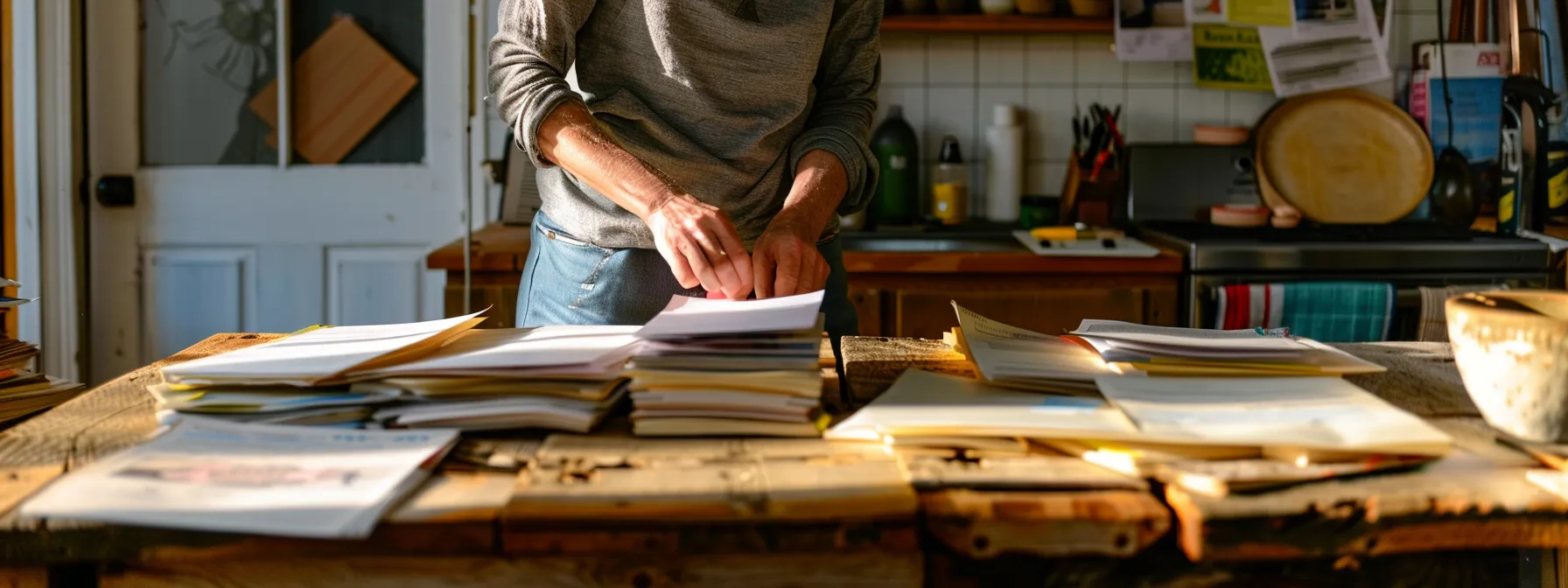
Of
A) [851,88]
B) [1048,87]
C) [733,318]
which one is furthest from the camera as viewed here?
[1048,87]

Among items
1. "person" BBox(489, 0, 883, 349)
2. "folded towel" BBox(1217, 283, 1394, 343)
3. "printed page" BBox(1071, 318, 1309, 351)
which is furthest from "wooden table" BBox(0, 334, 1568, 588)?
"folded towel" BBox(1217, 283, 1394, 343)

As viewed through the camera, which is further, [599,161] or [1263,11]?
[1263,11]

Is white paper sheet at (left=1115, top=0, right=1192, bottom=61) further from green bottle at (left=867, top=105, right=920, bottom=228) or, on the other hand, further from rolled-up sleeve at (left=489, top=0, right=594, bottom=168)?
rolled-up sleeve at (left=489, top=0, right=594, bottom=168)

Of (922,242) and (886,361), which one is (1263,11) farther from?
(886,361)

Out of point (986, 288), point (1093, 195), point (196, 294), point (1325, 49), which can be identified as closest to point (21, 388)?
point (986, 288)

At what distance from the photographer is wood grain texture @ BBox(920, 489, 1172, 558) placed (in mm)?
737

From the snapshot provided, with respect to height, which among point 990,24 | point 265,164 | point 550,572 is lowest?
point 550,572

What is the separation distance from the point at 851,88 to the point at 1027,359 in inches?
26.2

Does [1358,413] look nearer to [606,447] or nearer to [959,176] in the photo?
[606,447]

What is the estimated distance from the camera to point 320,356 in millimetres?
977

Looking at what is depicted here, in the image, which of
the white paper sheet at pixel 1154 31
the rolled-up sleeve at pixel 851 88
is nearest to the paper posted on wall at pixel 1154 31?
the white paper sheet at pixel 1154 31

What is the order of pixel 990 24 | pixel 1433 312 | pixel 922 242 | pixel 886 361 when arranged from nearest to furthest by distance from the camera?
pixel 886 361
pixel 1433 312
pixel 922 242
pixel 990 24

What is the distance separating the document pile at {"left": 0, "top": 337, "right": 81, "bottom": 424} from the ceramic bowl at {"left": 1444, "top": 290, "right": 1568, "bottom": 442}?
121cm

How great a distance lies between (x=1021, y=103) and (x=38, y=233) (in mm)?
2224
